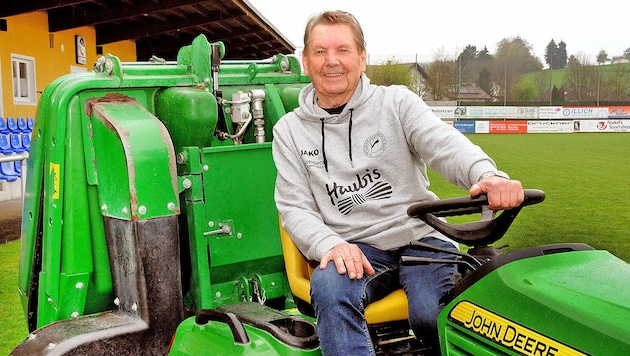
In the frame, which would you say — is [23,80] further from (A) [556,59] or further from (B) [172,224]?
(A) [556,59]

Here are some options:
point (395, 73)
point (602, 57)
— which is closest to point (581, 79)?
point (602, 57)

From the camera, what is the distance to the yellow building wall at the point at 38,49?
41.2 ft

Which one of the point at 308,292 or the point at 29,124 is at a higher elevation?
the point at 29,124

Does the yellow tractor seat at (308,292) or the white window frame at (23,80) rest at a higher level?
the white window frame at (23,80)

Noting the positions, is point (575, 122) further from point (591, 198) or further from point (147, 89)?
point (147, 89)

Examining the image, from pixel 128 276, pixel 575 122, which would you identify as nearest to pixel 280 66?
pixel 128 276

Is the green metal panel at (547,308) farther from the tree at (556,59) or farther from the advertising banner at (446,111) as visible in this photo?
the tree at (556,59)

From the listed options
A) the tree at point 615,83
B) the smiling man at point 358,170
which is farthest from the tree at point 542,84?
the smiling man at point 358,170

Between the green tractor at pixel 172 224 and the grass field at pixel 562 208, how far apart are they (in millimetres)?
1541

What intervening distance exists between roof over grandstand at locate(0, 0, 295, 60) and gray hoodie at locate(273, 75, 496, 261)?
11505mm

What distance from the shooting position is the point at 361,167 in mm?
2299

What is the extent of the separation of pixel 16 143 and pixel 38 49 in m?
3.94

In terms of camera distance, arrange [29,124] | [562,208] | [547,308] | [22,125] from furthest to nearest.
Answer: [29,124] → [22,125] → [562,208] → [547,308]

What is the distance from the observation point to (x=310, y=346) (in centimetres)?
213
